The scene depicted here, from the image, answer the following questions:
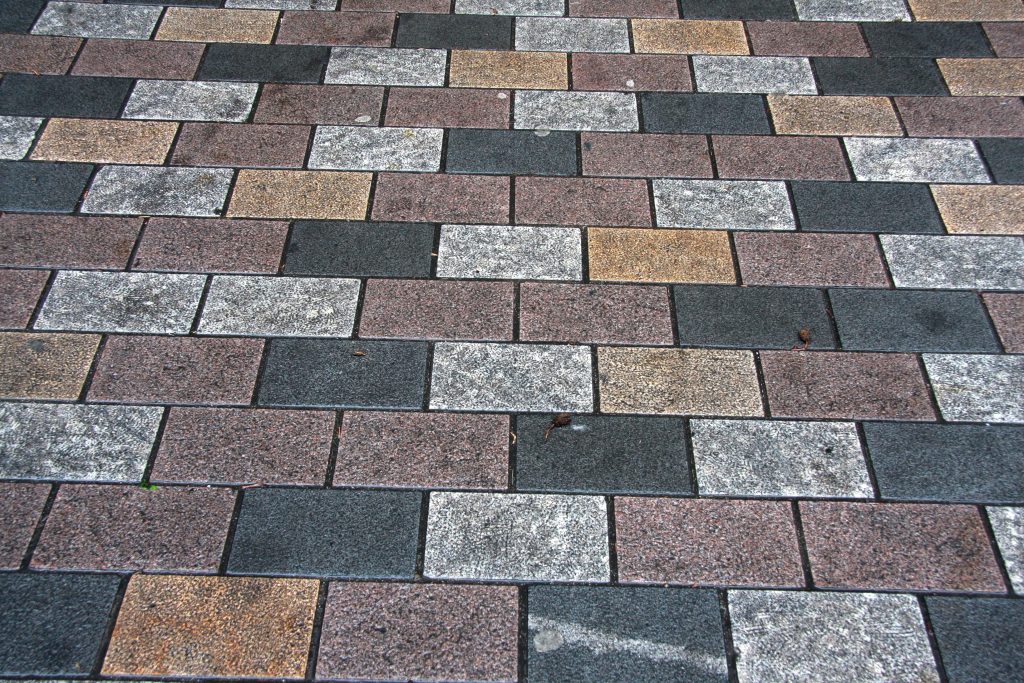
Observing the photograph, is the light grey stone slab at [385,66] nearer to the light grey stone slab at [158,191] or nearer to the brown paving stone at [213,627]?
the light grey stone slab at [158,191]

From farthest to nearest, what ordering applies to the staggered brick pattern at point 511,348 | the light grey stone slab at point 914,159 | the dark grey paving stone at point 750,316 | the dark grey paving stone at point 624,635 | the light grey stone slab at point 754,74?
the light grey stone slab at point 754,74
the light grey stone slab at point 914,159
the dark grey paving stone at point 750,316
the staggered brick pattern at point 511,348
the dark grey paving stone at point 624,635

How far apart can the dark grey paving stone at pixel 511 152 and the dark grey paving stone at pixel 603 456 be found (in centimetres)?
129

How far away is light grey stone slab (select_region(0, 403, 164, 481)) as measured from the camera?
2.63m

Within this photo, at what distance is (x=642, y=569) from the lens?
8.01ft

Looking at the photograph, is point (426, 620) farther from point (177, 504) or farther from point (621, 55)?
point (621, 55)

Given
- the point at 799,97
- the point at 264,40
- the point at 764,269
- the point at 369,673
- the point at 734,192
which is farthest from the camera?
the point at 264,40

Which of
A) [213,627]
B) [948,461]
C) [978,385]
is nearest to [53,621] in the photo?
[213,627]

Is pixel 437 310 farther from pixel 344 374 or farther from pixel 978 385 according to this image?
pixel 978 385

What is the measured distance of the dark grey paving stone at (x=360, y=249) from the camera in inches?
125

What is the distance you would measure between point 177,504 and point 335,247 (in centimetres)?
117

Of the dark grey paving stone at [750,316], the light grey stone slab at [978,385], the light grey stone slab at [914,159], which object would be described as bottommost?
the light grey stone slab at [978,385]

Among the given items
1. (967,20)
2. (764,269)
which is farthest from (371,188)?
(967,20)

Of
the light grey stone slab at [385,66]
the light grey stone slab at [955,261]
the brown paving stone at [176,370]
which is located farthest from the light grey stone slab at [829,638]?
the light grey stone slab at [385,66]

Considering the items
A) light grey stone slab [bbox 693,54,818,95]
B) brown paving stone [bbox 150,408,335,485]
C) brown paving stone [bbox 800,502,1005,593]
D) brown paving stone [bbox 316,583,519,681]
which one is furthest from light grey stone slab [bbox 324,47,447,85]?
brown paving stone [bbox 800,502,1005,593]
